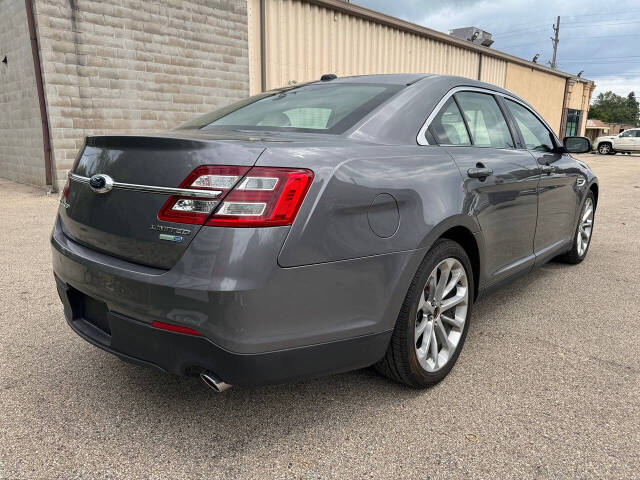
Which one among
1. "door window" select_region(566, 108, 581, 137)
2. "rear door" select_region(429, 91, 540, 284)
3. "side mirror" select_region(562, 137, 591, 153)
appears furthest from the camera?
"door window" select_region(566, 108, 581, 137)

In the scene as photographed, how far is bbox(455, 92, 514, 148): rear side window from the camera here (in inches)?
115

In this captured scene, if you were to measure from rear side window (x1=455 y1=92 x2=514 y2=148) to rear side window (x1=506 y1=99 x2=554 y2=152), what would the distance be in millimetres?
268

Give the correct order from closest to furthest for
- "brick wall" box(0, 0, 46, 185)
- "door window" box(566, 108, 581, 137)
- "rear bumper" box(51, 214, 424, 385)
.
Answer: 1. "rear bumper" box(51, 214, 424, 385)
2. "brick wall" box(0, 0, 46, 185)
3. "door window" box(566, 108, 581, 137)

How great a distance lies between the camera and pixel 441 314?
→ 2504mm

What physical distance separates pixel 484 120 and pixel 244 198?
200 cm

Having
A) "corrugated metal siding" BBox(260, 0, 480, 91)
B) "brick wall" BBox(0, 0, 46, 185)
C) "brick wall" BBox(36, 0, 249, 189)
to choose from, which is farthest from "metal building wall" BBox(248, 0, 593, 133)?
"brick wall" BBox(0, 0, 46, 185)

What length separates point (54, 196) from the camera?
28.6 feet

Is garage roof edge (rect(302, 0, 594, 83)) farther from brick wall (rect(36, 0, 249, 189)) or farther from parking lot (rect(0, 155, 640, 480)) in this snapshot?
parking lot (rect(0, 155, 640, 480))

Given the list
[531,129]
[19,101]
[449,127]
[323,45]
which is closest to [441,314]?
[449,127]

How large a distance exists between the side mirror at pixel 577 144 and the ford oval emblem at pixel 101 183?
12.2ft

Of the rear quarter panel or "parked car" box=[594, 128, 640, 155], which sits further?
"parked car" box=[594, 128, 640, 155]

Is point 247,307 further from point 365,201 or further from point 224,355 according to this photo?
point 365,201

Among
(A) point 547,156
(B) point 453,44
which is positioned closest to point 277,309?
(A) point 547,156

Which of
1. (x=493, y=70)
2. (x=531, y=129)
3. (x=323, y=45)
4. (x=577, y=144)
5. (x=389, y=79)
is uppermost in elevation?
(x=493, y=70)
